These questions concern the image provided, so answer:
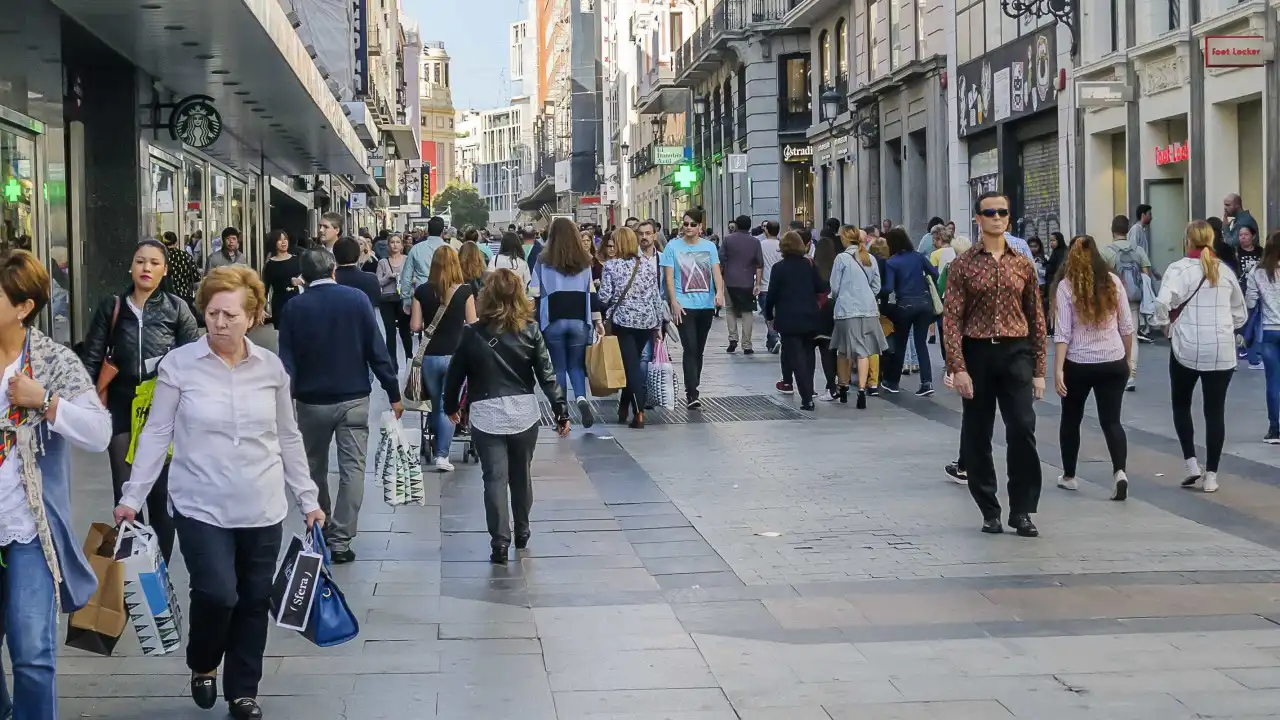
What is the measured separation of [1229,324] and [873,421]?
4482 mm

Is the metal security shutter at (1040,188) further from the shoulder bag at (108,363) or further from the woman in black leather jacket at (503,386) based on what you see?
the shoulder bag at (108,363)

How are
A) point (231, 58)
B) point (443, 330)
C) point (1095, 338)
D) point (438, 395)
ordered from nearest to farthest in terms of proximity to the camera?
point (1095, 338) < point (443, 330) < point (438, 395) < point (231, 58)

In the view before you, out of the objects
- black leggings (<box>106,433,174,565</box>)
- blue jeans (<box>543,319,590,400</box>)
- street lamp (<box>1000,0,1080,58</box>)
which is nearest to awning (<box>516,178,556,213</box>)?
street lamp (<box>1000,0,1080,58</box>)

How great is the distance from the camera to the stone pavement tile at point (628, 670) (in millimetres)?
6133

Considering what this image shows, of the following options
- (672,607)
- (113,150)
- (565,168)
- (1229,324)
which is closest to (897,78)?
(113,150)

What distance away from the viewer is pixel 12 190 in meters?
15.9

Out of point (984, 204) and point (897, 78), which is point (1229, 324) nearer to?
point (984, 204)

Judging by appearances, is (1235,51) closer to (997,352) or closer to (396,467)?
(997,352)

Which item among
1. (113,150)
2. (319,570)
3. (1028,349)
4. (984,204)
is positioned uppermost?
(113,150)

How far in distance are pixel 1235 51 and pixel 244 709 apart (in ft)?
54.5

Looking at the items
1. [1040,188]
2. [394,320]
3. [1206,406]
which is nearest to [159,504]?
[1206,406]

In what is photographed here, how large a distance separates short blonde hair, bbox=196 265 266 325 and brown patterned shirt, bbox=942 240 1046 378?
4.36 metres

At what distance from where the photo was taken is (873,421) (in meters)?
14.9

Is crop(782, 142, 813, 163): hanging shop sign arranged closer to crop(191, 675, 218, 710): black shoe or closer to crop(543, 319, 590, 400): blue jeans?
crop(543, 319, 590, 400): blue jeans
